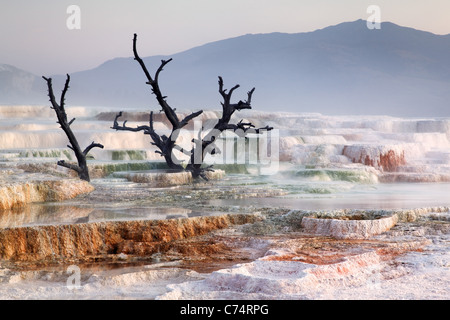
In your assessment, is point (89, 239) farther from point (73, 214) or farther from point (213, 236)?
point (213, 236)

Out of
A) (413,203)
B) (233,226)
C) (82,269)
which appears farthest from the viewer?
(413,203)

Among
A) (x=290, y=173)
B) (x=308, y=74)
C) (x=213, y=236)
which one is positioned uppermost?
(x=308, y=74)

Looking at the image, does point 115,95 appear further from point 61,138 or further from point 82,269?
point 82,269

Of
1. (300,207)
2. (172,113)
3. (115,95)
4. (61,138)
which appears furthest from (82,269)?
(115,95)

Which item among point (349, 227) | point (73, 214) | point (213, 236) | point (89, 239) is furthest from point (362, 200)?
point (89, 239)

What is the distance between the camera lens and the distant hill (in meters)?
91.1

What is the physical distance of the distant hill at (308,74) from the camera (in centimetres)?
9106

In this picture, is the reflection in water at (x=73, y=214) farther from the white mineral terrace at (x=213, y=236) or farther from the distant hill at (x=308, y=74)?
the distant hill at (x=308, y=74)

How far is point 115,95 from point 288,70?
25303 millimetres

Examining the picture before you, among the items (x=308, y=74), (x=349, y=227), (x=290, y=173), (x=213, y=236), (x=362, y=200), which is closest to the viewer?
(x=213, y=236)

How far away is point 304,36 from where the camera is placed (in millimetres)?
112375

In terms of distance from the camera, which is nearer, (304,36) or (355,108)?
(355,108)

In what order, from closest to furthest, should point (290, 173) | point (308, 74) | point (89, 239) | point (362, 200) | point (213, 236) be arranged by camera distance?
1. point (89, 239)
2. point (213, 236)
3. point (362, 200)
4. point (290, 173)
5. point (308, 74)

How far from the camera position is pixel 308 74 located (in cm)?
10250
